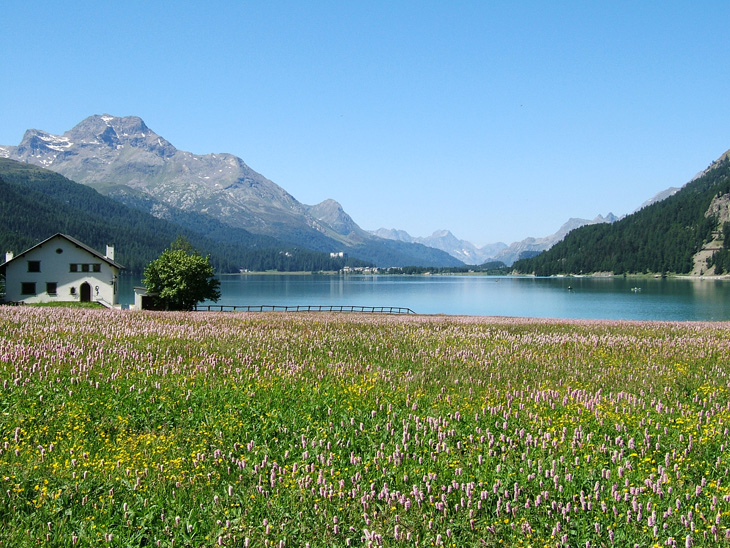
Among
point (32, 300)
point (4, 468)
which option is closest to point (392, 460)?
point (4, 468)

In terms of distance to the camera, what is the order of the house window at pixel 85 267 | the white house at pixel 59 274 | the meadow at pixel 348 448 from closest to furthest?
the meadow at pixel 348 448
the white house at pixel 59 274
the house window at pixel 85 267

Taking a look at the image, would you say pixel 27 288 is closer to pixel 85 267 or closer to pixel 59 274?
pixel 59 274

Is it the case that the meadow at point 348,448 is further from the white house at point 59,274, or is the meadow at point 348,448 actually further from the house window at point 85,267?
the house window at point 85,267

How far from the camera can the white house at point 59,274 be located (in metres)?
72.8

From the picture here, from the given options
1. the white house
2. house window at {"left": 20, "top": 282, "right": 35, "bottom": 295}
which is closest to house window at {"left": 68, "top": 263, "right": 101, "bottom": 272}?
the white house

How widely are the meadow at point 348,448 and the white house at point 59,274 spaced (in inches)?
2620

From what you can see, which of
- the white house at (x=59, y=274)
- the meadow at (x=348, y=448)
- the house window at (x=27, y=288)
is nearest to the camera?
the meadow at (x=348, y=448)

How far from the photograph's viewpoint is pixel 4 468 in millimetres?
6961

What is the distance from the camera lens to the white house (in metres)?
72.8

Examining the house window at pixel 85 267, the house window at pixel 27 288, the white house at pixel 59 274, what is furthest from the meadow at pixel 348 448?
the house window at pixel 27 288

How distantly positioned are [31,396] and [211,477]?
4970mm

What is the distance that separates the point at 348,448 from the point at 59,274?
78.4 metres

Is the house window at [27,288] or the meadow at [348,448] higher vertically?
the house window at [27,288]

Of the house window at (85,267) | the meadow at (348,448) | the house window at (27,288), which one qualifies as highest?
the house window at (85,267)
